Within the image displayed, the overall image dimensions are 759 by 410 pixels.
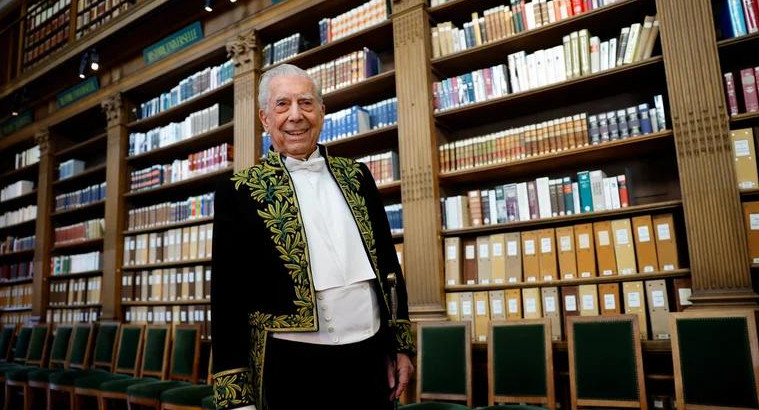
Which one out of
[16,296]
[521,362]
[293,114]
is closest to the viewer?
[293,114]

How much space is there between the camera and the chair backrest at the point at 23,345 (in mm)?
5555

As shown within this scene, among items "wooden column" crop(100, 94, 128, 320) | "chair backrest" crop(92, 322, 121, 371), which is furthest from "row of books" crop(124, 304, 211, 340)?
"chair backrest" crop(92, 322, 121, 371)

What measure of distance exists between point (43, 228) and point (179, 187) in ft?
7.20

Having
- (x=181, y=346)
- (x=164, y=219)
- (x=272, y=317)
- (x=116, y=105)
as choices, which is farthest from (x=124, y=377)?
(x=272, y=317)

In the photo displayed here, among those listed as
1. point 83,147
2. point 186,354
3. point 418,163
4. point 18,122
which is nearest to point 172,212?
point 186,354

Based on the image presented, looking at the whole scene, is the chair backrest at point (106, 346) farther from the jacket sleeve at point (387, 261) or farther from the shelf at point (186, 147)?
the jacket sleeve at point (387, 261)

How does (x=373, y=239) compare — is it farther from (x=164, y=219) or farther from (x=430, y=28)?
(x=164, y=219)

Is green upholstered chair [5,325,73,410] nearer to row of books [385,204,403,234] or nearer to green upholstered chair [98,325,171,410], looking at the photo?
green upholstered chair [98,325,171,410]

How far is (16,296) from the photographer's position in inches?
263

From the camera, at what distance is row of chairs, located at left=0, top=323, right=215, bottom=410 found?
11.7ft

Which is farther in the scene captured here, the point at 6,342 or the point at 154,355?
the point at 6,342

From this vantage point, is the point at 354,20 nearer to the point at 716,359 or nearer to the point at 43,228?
the point at 716,359

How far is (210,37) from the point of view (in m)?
4.91

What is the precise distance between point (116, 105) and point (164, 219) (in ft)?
4.79
